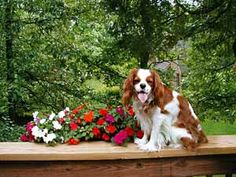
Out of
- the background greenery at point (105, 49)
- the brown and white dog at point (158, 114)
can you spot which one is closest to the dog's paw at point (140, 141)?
the brown and white dog at point (158, 114)

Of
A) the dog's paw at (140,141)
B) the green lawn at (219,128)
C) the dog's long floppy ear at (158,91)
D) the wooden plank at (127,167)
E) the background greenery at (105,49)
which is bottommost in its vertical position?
the green lawn at (219,128)

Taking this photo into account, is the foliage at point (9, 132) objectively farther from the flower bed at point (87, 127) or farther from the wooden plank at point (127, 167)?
the wooden plank at point (127, 167)

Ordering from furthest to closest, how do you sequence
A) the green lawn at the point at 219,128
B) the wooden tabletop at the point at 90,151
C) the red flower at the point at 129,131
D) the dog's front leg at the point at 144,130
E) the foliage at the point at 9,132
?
the green lawn at the point at 219,128 → the foliage at the point at 9,132 → the red flower at the point at 129,131 → the dog's front leg at the point at 144,130 → the wooden tabletop at the point at 90,151

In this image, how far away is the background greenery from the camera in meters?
4.82

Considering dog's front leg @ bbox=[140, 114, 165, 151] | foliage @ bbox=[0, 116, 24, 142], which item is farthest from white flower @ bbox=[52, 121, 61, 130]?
foliage @ bbox=[0, 116, 24, 142]

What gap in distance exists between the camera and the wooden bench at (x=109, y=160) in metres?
2.42

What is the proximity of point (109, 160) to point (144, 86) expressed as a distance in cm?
42

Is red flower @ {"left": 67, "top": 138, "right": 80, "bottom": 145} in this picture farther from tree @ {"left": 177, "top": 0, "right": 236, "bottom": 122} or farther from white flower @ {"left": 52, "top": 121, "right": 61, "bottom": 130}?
tree @ {"left": 177, "top": 0, "right": 236, "bottom": 122}

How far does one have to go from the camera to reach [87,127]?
2.67m

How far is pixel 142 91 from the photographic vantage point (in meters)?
2.41

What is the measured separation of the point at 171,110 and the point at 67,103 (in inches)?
116

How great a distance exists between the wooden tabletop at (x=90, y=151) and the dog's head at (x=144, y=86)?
0.89 ft

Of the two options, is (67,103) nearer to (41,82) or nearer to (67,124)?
(41,82)

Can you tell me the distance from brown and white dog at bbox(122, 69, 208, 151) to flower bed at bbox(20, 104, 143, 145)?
0.37 ft
